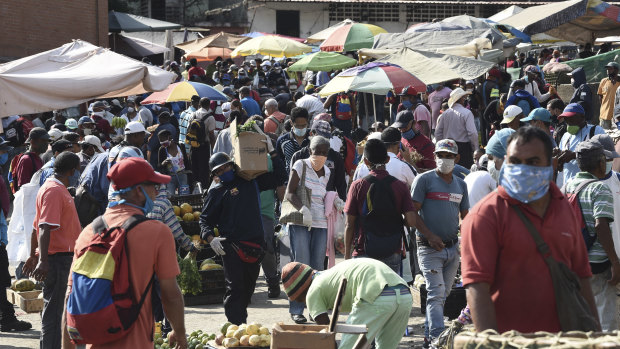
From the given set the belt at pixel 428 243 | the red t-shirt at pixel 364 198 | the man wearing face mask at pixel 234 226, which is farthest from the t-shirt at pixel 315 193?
the belt at pixel 428 243

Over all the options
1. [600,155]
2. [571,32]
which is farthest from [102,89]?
[571,32]

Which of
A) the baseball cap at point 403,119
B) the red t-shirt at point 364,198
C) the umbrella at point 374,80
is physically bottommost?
the red t-shirt at point 364,198

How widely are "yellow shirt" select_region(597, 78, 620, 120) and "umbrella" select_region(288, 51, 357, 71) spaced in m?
7.36

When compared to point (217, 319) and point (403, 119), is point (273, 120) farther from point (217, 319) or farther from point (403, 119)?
point (217, 319)

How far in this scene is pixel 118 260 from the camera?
4863 mm

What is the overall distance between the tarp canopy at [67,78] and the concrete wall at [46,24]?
12.1 m

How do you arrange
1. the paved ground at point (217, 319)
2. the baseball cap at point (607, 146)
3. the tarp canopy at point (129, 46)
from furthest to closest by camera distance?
the tarp canopy at point (129, 46) < the paved ground at point (217, 319) < the baseball cap at point (607, 146)

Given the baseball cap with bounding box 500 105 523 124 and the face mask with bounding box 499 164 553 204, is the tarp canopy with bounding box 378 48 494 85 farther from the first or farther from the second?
the face mask with bounding box 499 164 553 204

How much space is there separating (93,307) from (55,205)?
9.94 ft

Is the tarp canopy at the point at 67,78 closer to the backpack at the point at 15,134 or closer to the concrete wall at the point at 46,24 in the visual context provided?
the backpack at the point at 15,134

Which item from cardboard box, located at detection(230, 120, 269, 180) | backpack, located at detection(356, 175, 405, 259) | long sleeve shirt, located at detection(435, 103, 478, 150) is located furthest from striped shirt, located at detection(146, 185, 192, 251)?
long sleeve shirt, located at detection(435, 103, 478, 150)

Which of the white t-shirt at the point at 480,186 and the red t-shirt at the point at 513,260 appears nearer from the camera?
the red t-shirt at the point at 513,260

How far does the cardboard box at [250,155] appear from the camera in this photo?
8516 millimetres

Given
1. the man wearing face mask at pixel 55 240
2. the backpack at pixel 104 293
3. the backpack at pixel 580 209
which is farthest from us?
the man wearing face mask at pixel 55 240
